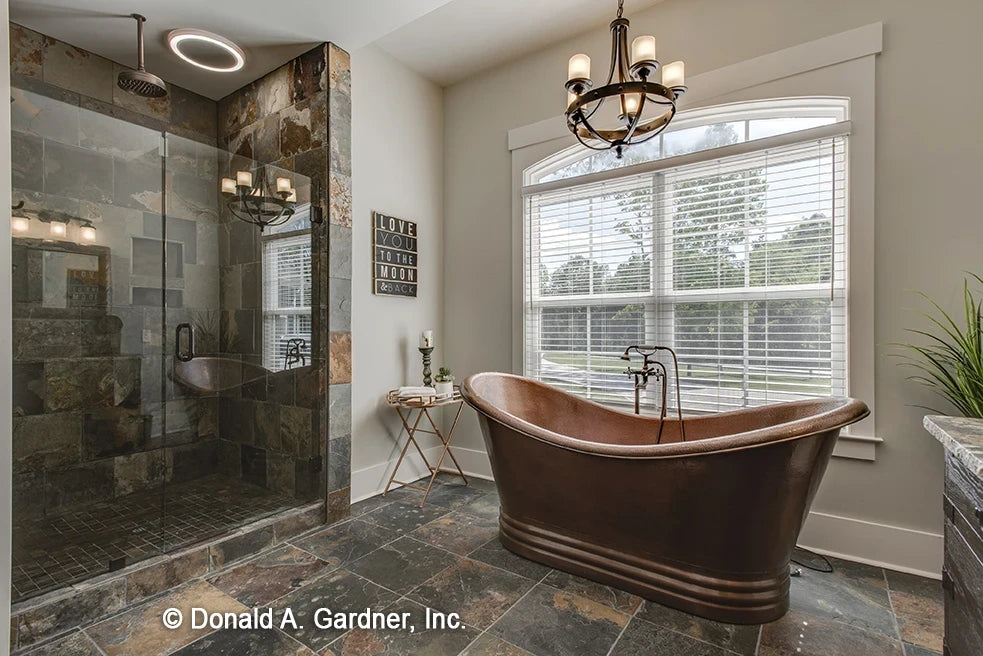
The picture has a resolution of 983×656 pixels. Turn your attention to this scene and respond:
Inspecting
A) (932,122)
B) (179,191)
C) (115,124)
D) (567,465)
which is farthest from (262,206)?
(932,122)

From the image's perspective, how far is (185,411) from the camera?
2.38 metres

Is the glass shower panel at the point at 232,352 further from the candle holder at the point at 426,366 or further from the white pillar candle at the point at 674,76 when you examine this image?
the white pillar candle at the point at 674,76

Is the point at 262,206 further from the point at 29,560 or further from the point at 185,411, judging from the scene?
the point at 29,560

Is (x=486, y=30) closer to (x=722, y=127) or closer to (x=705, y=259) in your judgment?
(x=722, y=127)

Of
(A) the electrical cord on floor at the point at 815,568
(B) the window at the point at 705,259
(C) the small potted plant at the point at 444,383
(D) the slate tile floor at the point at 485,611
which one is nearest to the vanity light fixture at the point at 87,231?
(D) the slate tile floor at the point at 485,611

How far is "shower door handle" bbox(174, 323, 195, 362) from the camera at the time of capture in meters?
2.33

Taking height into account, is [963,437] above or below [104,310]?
below

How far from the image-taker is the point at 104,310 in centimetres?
217

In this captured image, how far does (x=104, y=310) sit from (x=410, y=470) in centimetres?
208

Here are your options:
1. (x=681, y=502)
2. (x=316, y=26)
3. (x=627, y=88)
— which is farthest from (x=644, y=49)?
(x=316, y=26)

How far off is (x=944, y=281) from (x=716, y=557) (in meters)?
1.65

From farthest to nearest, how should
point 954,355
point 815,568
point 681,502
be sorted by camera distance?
point 815,568
point 954,355
point 681,502

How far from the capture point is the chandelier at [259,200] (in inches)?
101

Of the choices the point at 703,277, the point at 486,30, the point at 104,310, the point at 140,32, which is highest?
the point at 486,30
